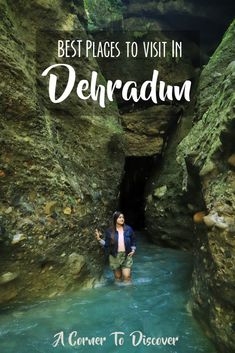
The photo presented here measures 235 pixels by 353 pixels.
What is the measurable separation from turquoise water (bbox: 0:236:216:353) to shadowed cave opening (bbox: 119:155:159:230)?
312 inches

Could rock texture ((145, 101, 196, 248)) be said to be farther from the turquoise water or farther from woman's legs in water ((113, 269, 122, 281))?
woman's legs in water ((113, 269, 122, 281))

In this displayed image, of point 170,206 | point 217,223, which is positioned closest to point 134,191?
point 170,206

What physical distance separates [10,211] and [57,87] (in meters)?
3.63

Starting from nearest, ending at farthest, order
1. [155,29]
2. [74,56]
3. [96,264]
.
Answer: [96,264] → [74,56] → [155,29]

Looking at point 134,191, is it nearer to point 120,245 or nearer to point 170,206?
point 170,206

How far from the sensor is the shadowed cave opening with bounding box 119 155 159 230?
51.3 feet

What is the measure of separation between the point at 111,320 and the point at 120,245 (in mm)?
2010

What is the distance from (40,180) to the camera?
7.00 m

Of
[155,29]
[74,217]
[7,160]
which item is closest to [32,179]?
[7,160]

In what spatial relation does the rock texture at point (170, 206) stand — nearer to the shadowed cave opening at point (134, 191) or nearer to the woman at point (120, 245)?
the shadowed cave opening at point (134, 191)

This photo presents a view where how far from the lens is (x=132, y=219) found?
16.9 metres

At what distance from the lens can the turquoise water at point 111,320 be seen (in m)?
5.15

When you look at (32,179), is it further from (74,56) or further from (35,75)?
(74,56)

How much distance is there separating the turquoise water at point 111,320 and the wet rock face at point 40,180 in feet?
1.80
